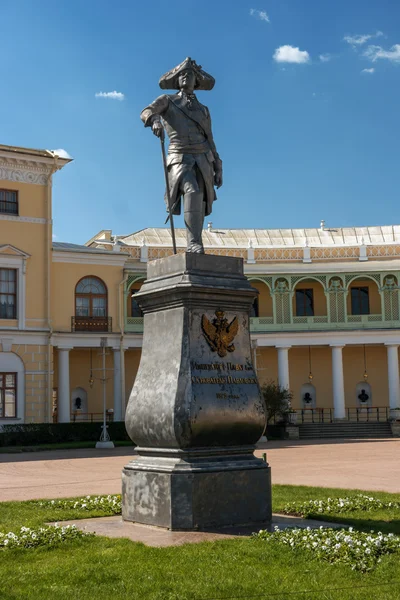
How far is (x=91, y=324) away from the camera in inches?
1706

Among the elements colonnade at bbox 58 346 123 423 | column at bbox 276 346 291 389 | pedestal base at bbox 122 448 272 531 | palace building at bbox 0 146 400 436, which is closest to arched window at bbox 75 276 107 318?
palace building at bbox 0 146 400 436

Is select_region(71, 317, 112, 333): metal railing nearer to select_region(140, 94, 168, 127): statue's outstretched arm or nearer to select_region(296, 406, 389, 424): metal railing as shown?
select_region(296, 406, 389, 424): metal railing

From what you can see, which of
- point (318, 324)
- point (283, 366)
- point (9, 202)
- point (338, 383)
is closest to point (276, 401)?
point (283, 366)

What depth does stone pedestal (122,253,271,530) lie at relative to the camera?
903 centimetres

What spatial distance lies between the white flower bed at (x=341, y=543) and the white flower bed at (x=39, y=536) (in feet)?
6.41

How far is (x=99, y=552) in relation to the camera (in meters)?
7.85

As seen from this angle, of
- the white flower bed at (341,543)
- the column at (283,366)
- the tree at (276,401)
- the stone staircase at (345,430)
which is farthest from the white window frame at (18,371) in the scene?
the white flower bed at (341,543)

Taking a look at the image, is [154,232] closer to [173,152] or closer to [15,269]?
[15,269]

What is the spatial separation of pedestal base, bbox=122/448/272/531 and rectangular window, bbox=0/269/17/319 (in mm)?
31516

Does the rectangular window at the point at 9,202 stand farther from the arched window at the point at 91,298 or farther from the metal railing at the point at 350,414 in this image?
the metal railing at the point at 350,414

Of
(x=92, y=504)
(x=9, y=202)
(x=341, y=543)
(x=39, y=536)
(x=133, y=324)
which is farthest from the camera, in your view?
(x=133, y=324)

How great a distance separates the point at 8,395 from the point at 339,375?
60.5 feet

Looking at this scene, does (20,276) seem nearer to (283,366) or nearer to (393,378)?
(283,366)

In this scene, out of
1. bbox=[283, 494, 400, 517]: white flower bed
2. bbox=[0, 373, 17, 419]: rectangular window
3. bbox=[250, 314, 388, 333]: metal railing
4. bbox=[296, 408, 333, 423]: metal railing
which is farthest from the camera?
bbox=[296, 408, 333, 423]: metal railing
